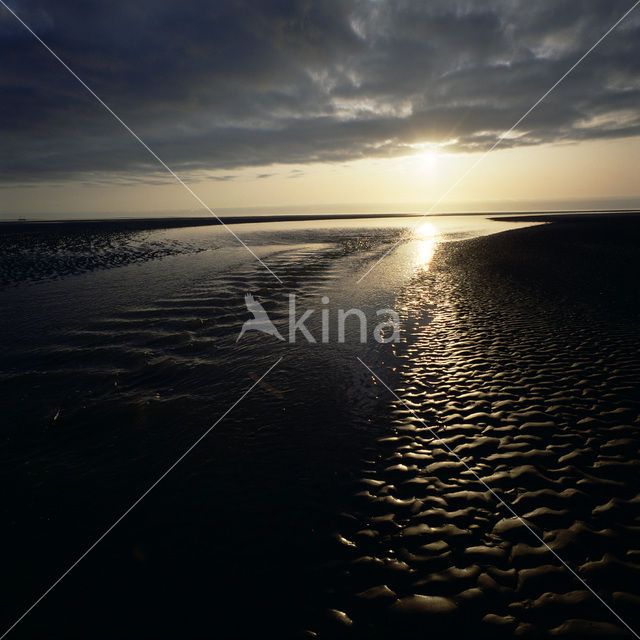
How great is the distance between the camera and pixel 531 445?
826 centimetres

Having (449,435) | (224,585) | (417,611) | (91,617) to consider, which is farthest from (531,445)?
(91,617)

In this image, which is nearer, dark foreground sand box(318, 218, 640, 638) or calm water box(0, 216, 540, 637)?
dark foreground sand box(318, 218, 640, 638)

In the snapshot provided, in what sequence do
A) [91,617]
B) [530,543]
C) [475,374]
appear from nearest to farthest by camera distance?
[91,617] → [530,543] → [475,374]

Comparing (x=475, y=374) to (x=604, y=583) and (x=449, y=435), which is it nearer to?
(x=449, y=435)

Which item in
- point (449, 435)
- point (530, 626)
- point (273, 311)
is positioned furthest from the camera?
point (273, 311)

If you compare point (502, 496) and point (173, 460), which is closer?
point (502, 496)

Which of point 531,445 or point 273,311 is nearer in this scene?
point 531,445

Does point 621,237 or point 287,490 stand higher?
point 621,237

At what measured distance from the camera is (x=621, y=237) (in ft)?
160

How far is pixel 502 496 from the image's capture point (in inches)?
269

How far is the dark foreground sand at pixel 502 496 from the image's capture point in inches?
190

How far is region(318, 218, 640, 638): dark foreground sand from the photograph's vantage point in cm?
483

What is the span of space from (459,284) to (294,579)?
25.1 meters

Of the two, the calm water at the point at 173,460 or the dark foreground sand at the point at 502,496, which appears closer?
the dark foreground sand at the point at 502,496
